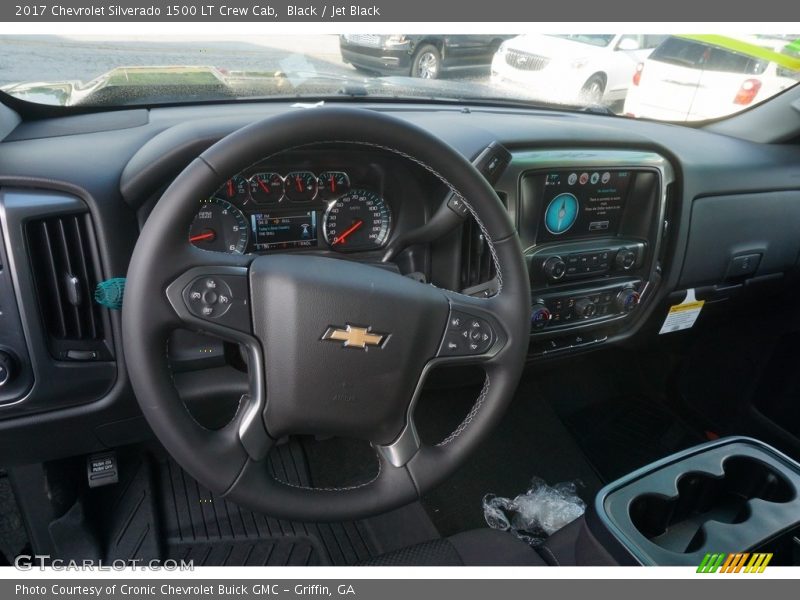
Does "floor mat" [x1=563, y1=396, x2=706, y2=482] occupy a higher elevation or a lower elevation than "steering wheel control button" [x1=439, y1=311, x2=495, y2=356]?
lower

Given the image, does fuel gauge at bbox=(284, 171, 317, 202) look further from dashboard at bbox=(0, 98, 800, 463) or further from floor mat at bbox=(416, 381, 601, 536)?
floor mat at bbox=(416, 381, 601, 536)

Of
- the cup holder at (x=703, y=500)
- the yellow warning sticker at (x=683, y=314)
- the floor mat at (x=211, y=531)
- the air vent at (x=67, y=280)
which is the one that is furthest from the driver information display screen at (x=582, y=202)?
the air vent at (x=67, y=280)

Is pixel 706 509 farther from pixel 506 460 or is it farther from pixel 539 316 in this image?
pixel 506 460

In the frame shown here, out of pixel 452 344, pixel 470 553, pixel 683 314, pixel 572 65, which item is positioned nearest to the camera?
pixel 452 344

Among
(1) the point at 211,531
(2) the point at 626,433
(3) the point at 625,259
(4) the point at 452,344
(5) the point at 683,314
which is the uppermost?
(4) the point at 452,344

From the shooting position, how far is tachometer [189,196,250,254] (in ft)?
4.96

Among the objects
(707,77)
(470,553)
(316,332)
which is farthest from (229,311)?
(707,77)

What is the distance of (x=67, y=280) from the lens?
56.4 inches

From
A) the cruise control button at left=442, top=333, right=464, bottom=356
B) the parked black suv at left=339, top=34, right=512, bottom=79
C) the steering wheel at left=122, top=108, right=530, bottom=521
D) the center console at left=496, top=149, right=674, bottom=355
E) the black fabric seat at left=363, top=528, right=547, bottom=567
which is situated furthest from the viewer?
the center console at left=496, top=149, right=674, bottom=355

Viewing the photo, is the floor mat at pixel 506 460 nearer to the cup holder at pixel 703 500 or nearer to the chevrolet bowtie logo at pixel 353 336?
the cup holder at pixel 703 500

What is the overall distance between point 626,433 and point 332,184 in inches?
68.1

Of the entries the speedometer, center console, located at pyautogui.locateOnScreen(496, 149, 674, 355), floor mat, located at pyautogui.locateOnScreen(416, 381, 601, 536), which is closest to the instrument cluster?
the speedometer

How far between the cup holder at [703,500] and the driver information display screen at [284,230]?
38.8 inches

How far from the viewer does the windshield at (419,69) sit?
1.65 m
